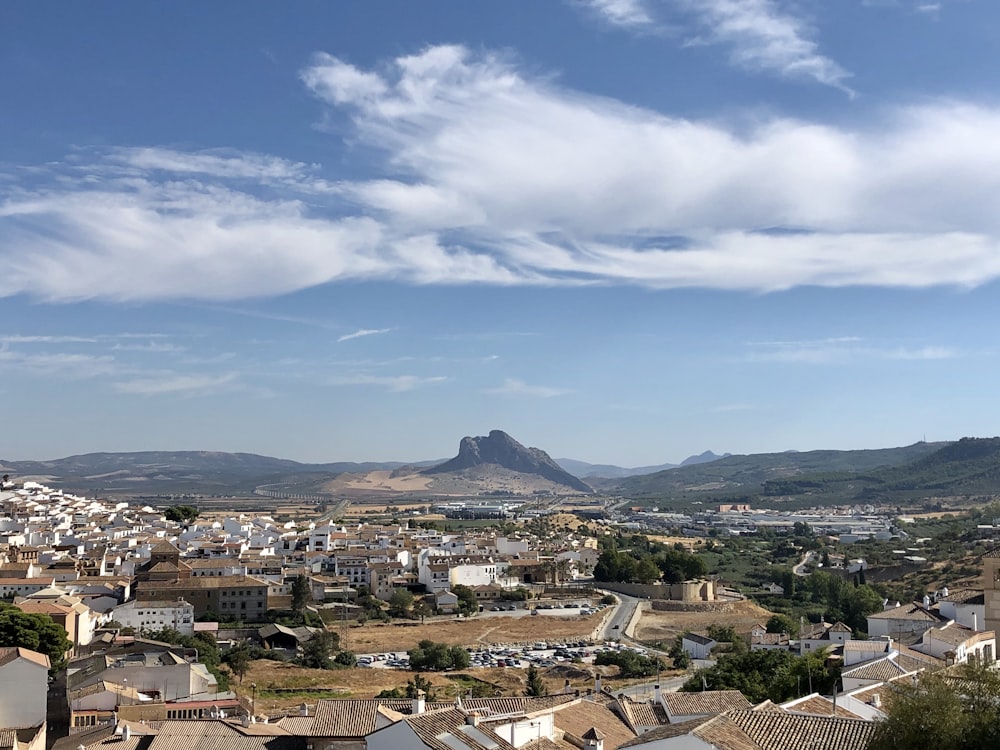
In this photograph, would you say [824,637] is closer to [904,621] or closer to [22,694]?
[904,621]

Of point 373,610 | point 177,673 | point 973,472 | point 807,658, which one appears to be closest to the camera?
point 807,658

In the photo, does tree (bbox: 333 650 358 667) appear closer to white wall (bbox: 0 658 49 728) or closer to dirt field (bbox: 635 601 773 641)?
dirt field (bbox: 635 601 773 641)

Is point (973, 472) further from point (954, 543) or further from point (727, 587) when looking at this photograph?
point (727, 587)

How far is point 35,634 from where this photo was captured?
31328mm

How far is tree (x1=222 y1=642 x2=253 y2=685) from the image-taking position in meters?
37.4

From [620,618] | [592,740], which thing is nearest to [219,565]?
[620,618]

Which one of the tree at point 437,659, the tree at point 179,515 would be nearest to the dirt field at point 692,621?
the tree at point 437,659

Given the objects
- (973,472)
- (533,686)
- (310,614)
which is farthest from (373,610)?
(973,472)

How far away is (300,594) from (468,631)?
27.7 feet

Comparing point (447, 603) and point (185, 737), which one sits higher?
point (185, 737)

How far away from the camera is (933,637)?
24688mm

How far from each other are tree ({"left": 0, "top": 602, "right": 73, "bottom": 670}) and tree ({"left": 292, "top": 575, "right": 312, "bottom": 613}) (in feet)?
56.9

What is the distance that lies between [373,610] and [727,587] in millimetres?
26740

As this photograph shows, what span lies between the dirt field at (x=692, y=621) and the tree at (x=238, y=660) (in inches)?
783
